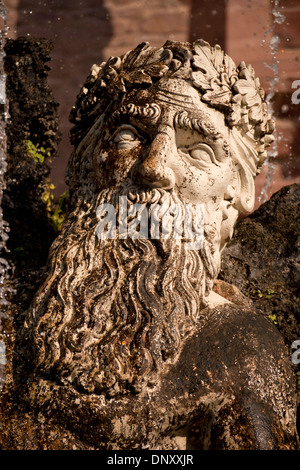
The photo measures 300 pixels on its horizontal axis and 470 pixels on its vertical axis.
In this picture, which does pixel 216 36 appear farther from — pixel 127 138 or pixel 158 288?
pixel 158 288

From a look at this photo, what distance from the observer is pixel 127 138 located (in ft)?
8.60


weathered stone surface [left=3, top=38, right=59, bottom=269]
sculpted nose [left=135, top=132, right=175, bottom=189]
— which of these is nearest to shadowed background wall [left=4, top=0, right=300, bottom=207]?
weathered stone surface [left=3, top=38, right=59, bottom=269]

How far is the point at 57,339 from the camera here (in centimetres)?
226

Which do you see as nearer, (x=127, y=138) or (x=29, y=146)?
(x=127, y=138)

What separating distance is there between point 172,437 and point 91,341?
0.45 metres

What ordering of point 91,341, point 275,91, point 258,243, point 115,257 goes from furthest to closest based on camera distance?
1. point 275,91
2. point 258,243
3. point 115,257
4. point 91,341

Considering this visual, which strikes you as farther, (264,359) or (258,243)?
(258,243)

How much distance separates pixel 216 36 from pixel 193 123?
2.98 m

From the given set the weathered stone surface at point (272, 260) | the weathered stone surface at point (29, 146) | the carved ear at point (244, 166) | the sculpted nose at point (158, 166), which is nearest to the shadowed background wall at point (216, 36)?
the weathered stone surface at point (29, 146)

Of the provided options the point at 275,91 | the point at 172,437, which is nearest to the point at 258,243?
the point at 172,437

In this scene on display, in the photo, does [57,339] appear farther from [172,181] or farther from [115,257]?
[172,181]

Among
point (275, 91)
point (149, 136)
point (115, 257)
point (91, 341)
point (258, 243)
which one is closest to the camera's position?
point (91, 341)

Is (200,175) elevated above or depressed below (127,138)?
below

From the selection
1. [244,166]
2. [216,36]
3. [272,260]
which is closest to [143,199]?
[244,166]
